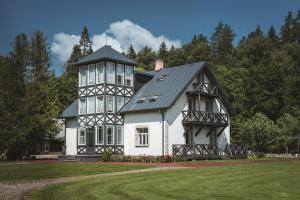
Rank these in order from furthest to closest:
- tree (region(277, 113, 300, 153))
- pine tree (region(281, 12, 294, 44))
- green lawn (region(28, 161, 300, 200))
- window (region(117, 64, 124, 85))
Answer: pine tree (region(281, 12, 294, 44)) < tree (region(277, 113, 300, 153)) < window (region(117, 64, 124, 85)) < green lawn (region(28, 161, 300, 200))

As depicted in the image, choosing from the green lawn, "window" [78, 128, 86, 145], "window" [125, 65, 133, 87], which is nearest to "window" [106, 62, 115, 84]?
"window" [125, 65, 133, 87]

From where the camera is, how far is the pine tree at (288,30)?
99688mm

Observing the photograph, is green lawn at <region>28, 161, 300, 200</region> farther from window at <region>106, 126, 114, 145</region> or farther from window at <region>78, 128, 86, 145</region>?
window at <region>78, 128, 86, 145</region>

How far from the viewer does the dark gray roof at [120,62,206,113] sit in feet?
107

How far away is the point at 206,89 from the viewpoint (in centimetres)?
3591

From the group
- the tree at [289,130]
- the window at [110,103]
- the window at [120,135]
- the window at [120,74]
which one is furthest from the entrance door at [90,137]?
the tree at [289,130]

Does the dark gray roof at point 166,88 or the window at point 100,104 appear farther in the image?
the window at point 100,104

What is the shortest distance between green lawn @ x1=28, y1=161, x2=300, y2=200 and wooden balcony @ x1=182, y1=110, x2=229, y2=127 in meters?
15.5

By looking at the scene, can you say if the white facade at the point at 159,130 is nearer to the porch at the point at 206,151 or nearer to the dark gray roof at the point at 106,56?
the porch at the point at 206,151

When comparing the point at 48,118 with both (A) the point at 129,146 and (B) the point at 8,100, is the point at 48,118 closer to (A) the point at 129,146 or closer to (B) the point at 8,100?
(B) the point at 8,100

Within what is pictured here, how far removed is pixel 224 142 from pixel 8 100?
18829mm

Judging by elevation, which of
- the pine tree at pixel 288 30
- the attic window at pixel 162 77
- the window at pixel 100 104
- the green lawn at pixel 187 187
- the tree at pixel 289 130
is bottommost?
the green lawn at pixel 187 187

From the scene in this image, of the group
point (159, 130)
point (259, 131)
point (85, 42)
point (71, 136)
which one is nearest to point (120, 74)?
point (159, 130)

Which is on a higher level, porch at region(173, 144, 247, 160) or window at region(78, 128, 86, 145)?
window at region(78, 128, 86, 145)
